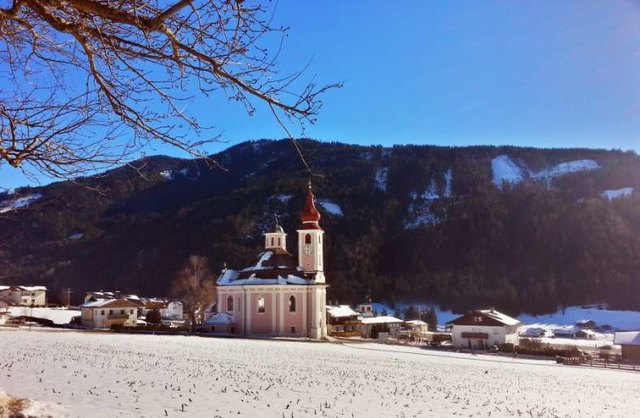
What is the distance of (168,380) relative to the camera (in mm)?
14875

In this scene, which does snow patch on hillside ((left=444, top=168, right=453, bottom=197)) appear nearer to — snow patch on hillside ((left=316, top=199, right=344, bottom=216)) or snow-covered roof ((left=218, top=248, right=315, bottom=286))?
snow patch on hillside ((left=316, top=199, right=344, bottom=216))

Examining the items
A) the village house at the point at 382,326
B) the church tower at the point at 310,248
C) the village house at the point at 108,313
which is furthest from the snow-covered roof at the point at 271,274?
the village house at the point at 382,326

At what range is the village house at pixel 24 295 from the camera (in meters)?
85.2

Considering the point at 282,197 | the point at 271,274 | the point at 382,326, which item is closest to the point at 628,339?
the point at 271,274

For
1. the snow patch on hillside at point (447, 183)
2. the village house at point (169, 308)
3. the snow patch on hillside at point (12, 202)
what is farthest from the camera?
the snow patch on hillside at point (447, 183)

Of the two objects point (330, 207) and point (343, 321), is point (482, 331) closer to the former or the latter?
point (343, 321)

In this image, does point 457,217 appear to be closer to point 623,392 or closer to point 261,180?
point 261,180

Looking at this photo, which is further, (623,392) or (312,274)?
(312,274)

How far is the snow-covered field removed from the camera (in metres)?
11.4

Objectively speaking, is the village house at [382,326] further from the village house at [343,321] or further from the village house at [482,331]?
the village house at [482,331]

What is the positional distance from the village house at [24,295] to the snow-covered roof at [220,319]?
46.6 m

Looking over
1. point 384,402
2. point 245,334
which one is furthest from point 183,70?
point 245,334

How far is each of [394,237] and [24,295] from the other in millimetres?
90891

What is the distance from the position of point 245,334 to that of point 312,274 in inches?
306
